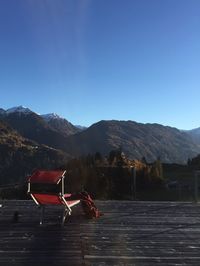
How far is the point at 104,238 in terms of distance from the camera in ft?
26.2

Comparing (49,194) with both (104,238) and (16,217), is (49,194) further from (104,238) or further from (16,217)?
(104,238)

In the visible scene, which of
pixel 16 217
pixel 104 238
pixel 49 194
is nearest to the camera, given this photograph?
pixel 104 238

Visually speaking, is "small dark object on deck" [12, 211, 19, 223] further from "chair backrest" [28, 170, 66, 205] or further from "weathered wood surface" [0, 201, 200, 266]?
"chair backrest" [28, 170, 66, 205]

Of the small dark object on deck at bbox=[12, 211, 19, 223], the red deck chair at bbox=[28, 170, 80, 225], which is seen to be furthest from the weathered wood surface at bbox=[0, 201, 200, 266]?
the red deck chair at bbox=[28, 170, 80, 225]

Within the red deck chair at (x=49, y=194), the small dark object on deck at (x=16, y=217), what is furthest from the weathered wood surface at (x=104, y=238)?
the red deck chair at (x=49, y=194)

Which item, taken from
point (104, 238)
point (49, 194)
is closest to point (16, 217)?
point (49, 194)

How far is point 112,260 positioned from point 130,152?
187 m

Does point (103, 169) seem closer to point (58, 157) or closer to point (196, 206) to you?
point (196, 206)

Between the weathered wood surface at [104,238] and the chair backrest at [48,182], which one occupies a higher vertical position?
the chair backrest at [48,182]

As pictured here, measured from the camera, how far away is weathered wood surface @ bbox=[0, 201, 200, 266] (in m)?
6.78

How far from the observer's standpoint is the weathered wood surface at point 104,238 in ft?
22.2

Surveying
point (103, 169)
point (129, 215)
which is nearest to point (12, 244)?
point (129, 215)

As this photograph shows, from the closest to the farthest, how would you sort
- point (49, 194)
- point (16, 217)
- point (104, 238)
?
point (104, 238) → point (16, 217) → point (49, 194)

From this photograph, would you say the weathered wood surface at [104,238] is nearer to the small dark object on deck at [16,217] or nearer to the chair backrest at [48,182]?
the small dark object on deck at [16,217]
